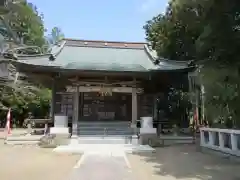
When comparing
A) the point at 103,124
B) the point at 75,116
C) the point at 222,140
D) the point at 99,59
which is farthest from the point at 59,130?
the point at 222,140

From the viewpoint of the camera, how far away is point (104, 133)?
1440 centimetres

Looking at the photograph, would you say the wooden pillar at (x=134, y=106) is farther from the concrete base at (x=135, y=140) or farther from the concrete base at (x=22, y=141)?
the concrete base at (x=22, y=141)

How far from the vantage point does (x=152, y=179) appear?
6.59 metres

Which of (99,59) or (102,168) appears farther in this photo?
(99,59)

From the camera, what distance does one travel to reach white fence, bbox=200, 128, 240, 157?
9.37 m

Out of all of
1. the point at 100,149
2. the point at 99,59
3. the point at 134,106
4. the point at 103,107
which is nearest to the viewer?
the point at 100,149

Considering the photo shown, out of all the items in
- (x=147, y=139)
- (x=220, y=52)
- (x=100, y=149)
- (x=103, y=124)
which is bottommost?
(x=100, y=149)

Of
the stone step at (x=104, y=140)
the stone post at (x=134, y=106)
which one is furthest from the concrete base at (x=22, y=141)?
the stone post at (x=134, y=106)

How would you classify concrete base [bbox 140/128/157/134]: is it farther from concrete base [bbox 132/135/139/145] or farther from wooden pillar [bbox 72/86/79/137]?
wooden pillar [bbox 72/86/79/137]

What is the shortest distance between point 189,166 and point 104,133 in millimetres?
6724

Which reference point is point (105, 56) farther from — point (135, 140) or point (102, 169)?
point (102, 169)

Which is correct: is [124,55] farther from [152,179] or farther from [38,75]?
[152,179]

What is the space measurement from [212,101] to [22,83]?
877 inches

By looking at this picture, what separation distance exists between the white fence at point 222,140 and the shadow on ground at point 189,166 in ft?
1.50
